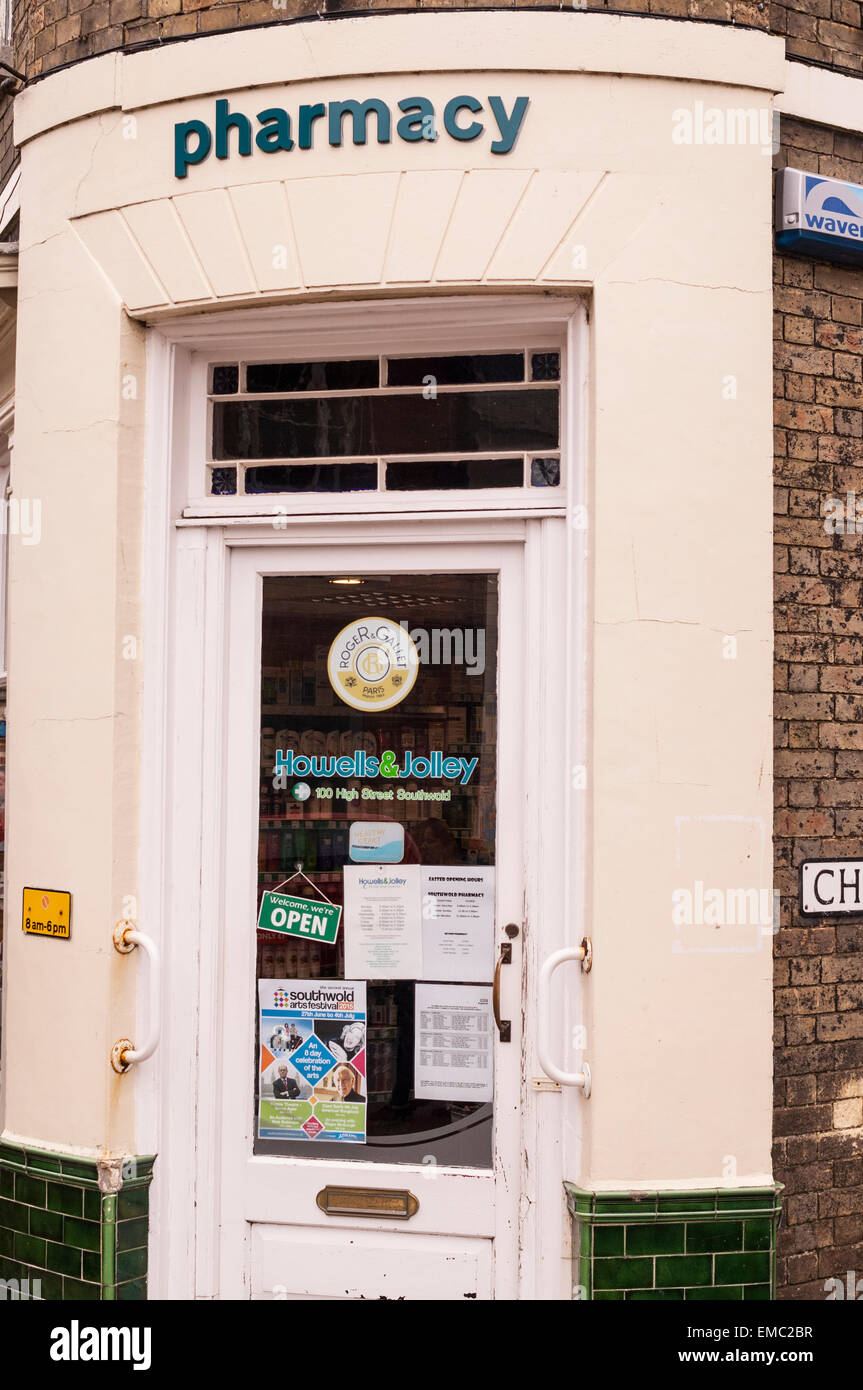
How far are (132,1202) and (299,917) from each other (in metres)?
1.09

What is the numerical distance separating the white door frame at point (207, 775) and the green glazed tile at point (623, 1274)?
20 centimetres

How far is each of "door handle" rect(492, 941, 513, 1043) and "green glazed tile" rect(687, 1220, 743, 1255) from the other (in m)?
0.81

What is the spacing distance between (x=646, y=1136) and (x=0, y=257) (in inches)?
153

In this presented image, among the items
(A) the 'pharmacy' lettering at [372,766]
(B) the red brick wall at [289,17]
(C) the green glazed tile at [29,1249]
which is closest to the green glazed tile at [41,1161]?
(C) the green glazed tile at [29,1249]

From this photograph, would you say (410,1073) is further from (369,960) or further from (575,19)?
(575,19)

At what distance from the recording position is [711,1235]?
3.99m

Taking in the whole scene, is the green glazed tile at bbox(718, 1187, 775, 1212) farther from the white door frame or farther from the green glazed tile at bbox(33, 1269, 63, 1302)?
the green glazed tile at bbox(33, 1269, 63, 1302)

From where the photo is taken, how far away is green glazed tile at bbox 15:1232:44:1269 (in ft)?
14.3

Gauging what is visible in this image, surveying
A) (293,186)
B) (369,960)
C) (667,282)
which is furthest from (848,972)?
(293,186)

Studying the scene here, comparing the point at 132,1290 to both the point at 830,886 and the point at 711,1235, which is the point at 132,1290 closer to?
the point at 711,1235

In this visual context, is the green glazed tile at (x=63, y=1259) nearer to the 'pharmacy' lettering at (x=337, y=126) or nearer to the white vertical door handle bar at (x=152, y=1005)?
the white vertical door handle bar at (x=152, y=1005)

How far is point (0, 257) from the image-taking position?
4.79 metres

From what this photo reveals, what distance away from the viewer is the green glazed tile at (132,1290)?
4.24 meters
